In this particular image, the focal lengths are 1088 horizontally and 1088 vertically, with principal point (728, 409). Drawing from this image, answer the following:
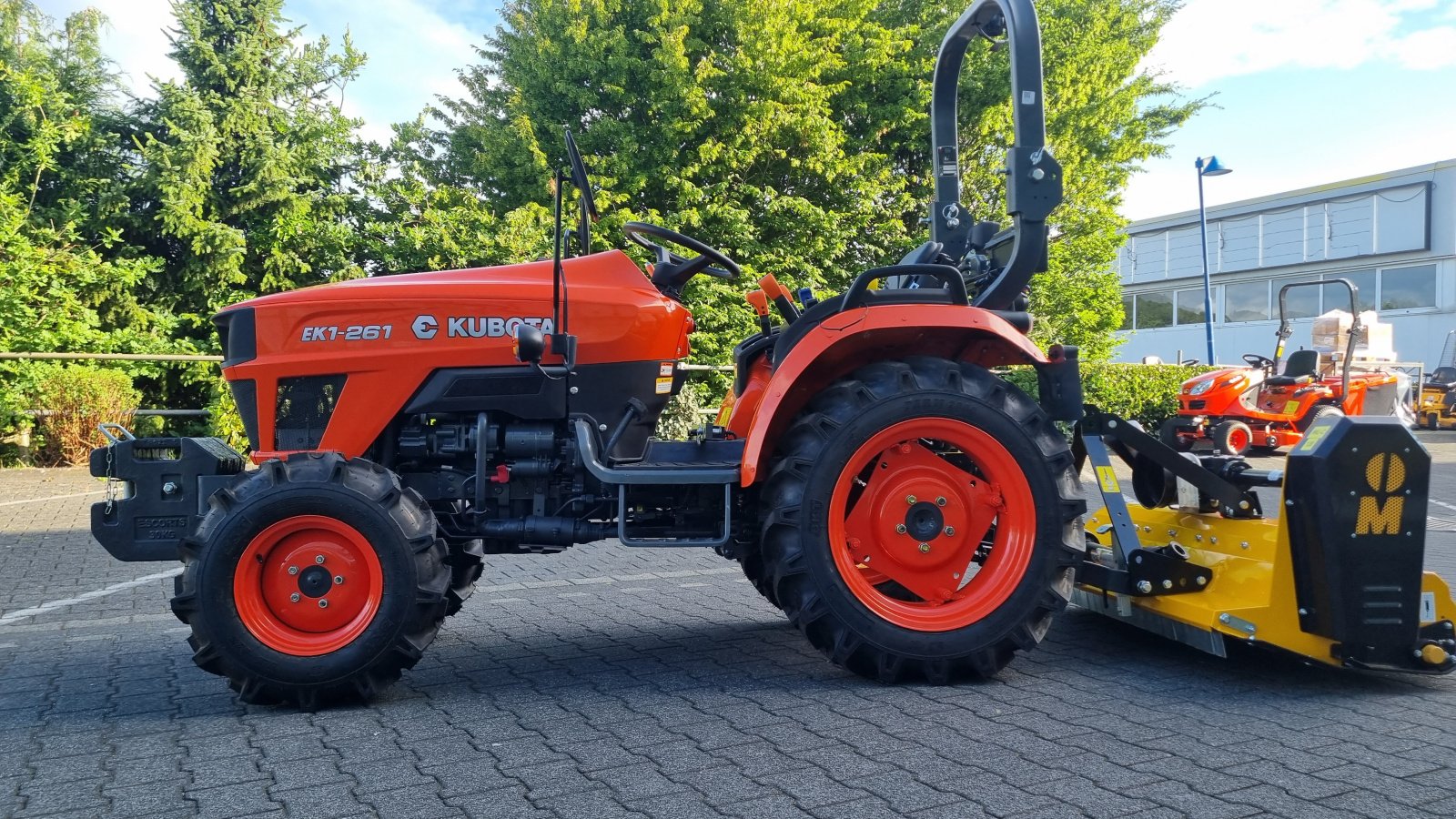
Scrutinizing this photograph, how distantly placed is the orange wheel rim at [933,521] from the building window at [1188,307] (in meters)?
34.5

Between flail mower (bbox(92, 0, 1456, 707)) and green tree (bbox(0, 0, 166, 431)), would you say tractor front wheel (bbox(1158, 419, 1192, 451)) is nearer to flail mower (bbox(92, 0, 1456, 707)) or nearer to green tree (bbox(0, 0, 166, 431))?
flail mower (bbox(92, 0, 1456, 707))

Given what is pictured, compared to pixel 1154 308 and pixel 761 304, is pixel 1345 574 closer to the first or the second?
pixel 761 304

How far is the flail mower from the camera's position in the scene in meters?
3.61

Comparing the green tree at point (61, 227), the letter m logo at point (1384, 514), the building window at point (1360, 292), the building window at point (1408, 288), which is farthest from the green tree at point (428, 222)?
the building window at point (1408, 288)

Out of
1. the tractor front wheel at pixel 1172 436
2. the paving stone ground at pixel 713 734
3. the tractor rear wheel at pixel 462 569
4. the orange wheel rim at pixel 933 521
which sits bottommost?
the paving stone ground at pixel 713 734

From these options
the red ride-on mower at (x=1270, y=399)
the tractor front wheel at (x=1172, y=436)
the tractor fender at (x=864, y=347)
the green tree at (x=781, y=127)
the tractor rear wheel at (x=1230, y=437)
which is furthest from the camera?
the green tree at (x=781, y=127)

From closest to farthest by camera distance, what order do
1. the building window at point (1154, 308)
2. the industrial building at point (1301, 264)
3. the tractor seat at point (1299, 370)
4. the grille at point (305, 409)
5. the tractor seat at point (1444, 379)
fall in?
the grille at point (305, 409) < the tractor seat at point (1299, 370) < the tractor seat at point (1444, 379) < the industrial building at point (1301, 264) < the building window at point (1154, 308)

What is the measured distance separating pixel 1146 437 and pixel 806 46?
16.1m

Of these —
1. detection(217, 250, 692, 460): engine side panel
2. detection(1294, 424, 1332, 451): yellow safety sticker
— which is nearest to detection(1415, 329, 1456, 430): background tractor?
detection(1294, 424, 1332, 451): yellow safety sticker

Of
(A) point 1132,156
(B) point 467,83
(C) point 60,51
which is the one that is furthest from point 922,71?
(C) point 60,51

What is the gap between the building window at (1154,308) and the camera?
119 ft

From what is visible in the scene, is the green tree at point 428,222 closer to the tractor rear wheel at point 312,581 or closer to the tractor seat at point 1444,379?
the tractor rear wheel at point 312,581

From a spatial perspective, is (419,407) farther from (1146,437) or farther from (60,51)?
(60,51)

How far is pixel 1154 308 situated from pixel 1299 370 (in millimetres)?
23165
